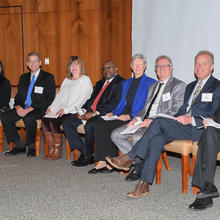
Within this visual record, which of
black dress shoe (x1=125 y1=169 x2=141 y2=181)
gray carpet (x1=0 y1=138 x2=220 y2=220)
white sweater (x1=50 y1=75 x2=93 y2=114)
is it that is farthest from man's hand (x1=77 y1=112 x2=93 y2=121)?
black dress shoe (x1=125 y1=169 x2=141 y2=181)

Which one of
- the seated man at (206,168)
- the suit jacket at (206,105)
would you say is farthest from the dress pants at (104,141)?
the seated man at (206,168)

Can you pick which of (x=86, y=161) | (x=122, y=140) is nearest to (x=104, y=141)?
(x=122, y=140)

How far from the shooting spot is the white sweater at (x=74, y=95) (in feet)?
15.5

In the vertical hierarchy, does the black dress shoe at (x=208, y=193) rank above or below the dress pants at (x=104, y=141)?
below

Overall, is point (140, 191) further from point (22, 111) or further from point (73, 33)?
point (73, 33)

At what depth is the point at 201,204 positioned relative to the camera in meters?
2.86

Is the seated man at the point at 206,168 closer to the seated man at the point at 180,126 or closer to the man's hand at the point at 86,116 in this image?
the seated man at the point at 180,126

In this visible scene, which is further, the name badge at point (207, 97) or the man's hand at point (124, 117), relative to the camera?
the man's hand at point (124, 117)

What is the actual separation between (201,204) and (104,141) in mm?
1451

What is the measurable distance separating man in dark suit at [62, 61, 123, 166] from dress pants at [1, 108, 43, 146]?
0.56m

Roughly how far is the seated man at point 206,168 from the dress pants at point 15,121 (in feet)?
8.66

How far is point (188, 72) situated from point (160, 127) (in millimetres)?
1594

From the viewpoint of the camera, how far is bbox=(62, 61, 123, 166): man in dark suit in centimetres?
425

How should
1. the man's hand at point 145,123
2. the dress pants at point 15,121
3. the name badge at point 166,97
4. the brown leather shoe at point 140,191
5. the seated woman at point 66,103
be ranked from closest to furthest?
the brown leather shoe at point 140,191 < the man's hand at point 145,123 < the name badge at point 166,97 < the seated woman at point 66,103 < the dress pants at point 15,121
